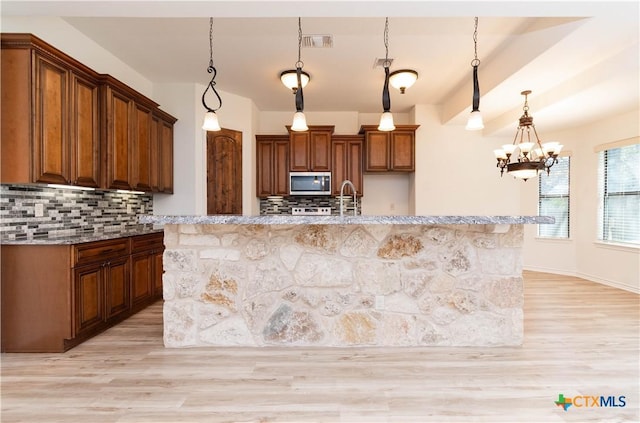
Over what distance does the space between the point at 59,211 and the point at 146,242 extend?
82cm

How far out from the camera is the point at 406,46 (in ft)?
11.5

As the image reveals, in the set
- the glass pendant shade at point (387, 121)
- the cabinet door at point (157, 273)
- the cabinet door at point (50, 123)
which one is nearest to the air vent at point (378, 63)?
the glass pendant shade at point (387, 121)

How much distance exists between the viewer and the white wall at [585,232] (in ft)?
14.8

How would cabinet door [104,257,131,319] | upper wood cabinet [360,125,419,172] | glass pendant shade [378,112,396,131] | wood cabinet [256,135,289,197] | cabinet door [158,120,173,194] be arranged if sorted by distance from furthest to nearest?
wood cabinet [256,135,289,197] → upper wood cabinet [360,125,419,172] → cabinet door [158,120,173,194] → cabinet door [104,257,131,319] → glass pendant shade [378,112,396,131]

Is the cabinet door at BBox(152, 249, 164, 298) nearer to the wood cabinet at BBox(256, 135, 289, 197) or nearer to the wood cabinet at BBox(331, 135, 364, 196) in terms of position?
the wood cabinet at BBox(256, 135, 289, 197)

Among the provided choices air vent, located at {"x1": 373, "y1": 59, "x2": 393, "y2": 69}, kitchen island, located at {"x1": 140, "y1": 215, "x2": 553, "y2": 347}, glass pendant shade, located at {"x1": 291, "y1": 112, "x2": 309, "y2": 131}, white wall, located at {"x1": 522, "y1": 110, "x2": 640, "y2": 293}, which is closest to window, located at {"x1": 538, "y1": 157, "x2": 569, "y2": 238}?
white wall, located at {"x1": 522, "y1": 110, "x2": 640, "y2": 293}

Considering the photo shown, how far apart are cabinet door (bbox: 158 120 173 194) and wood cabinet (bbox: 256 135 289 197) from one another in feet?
4.68

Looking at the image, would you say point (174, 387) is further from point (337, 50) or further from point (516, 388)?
point (337, 50)

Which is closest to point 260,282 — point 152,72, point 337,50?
point 337,50

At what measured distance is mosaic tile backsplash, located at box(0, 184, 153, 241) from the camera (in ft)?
8.76

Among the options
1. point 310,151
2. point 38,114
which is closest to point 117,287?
point 38,114

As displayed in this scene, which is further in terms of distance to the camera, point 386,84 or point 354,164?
point 354,164

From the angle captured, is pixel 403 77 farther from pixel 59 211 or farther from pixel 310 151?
pixel 59 211

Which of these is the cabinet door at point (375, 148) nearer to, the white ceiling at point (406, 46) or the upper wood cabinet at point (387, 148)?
the upper wood cabinet at point (387, 148)
